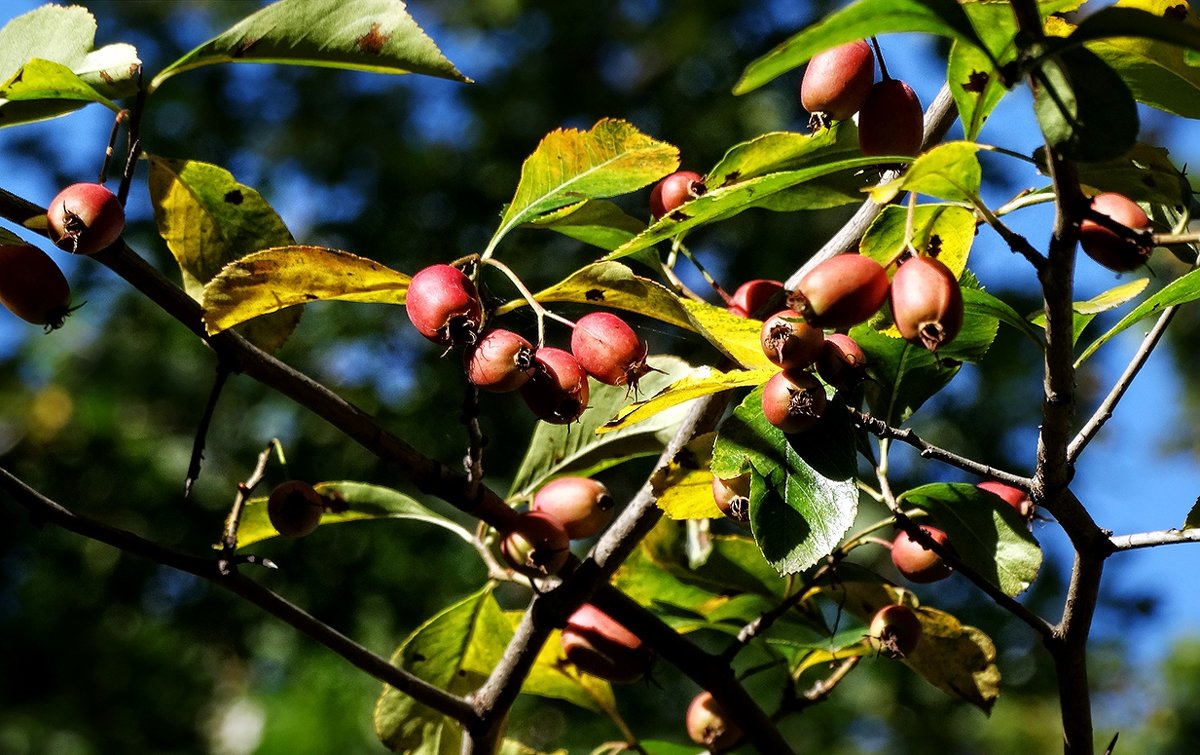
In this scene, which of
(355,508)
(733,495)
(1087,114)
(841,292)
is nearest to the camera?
(1087,114)

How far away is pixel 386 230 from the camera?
432cm

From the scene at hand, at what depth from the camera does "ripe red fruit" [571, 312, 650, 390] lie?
0.87 meters

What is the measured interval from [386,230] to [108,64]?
3.39 meters

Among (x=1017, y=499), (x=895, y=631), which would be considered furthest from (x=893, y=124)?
(x=895, y=631)

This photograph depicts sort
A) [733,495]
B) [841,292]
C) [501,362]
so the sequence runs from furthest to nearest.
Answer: [733,495] → [501,362] → [841,292]

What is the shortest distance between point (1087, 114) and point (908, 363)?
43cm

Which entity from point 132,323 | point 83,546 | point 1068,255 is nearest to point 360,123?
point 132,323

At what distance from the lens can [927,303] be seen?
0.72 meters

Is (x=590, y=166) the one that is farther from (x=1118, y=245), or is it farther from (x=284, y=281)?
(x=1118, y=245)

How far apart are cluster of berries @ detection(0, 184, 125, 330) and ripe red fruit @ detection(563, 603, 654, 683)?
550 millimetres

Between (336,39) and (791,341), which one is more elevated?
(336,39)

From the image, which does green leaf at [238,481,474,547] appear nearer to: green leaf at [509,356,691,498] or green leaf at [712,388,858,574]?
green leaf at [509,356,691,498]

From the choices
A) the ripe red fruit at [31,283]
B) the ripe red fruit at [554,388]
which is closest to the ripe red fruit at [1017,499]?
the ripe red fruit at [554,388]

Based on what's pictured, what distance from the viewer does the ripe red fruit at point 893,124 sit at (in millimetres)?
829
